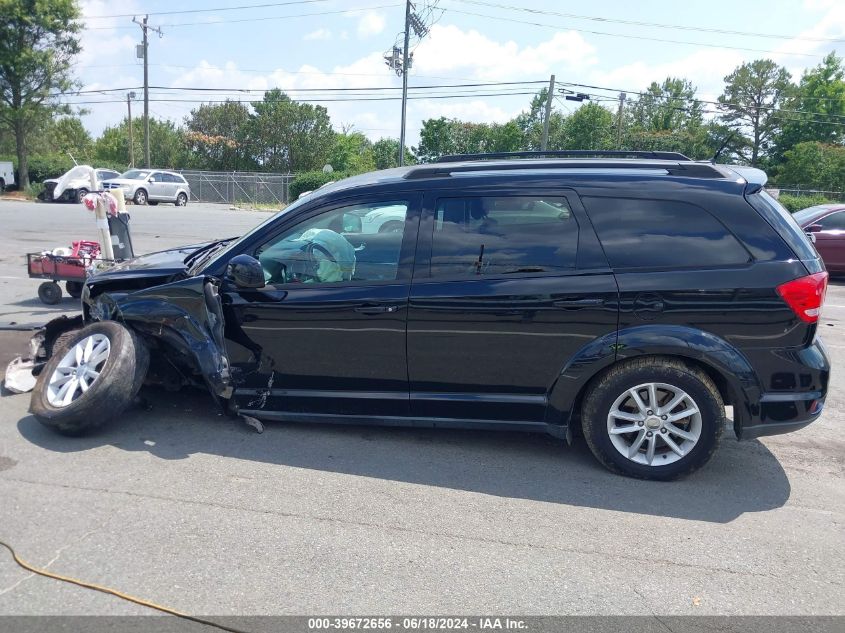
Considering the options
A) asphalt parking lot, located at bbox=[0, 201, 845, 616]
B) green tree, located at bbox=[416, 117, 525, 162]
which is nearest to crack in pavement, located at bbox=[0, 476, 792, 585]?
asphalt parking lot, located at bbox=[0, 201, 845, 616]

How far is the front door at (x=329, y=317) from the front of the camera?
443 cm

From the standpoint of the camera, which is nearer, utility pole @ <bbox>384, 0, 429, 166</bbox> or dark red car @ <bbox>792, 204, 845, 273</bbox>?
dark red car @ <bbox>792, 204, 845, 273</bbox>

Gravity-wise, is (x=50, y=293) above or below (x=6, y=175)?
below

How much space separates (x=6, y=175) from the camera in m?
39.6

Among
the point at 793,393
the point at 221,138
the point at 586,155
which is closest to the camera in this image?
the point at 793,393

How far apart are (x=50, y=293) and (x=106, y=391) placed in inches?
209

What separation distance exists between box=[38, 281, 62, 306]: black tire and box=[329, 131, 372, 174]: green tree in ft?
153

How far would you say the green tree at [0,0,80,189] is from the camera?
36.1 metres

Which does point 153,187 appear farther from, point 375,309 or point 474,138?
point 375,309

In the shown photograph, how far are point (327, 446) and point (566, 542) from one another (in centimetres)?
176

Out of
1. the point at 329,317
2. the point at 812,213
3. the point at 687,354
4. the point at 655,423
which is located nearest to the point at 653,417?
the point at 655,423

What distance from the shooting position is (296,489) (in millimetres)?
4059

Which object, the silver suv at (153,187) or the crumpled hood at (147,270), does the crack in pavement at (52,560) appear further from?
the silver suv at (153,187)

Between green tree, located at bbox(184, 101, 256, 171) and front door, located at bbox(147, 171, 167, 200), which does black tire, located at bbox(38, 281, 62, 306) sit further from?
green tree, located at bbox(184, 101, 256, 171)
